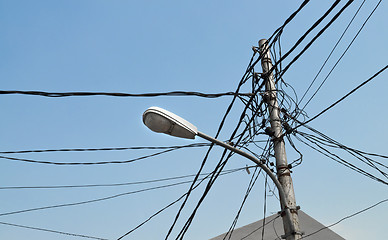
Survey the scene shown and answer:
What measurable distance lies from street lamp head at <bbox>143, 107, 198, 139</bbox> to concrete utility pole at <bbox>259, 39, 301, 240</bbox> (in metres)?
1.28

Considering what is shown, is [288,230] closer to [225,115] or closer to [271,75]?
[225,115]

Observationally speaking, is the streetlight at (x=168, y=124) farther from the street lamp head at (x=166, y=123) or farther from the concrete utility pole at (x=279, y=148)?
the concrete utility pole at (x=279, y=148)

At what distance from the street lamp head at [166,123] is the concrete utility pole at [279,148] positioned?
1283mm

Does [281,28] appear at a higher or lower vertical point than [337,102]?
higher

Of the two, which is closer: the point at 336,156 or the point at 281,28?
the point at 281,28

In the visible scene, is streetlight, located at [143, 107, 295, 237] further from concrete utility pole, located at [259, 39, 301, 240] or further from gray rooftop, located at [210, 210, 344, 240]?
gray rooftop, located at [210, 210, 344, 240]

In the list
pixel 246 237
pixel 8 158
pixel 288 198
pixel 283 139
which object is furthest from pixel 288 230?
pixel 246 237

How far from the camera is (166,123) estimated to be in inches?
164

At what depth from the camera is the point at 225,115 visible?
5.15 meters

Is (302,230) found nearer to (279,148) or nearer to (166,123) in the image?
(279,148)

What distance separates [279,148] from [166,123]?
165 centimetres

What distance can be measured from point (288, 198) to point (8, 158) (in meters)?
3.39

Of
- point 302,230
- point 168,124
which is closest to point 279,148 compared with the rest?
point 168,124

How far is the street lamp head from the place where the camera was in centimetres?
413
